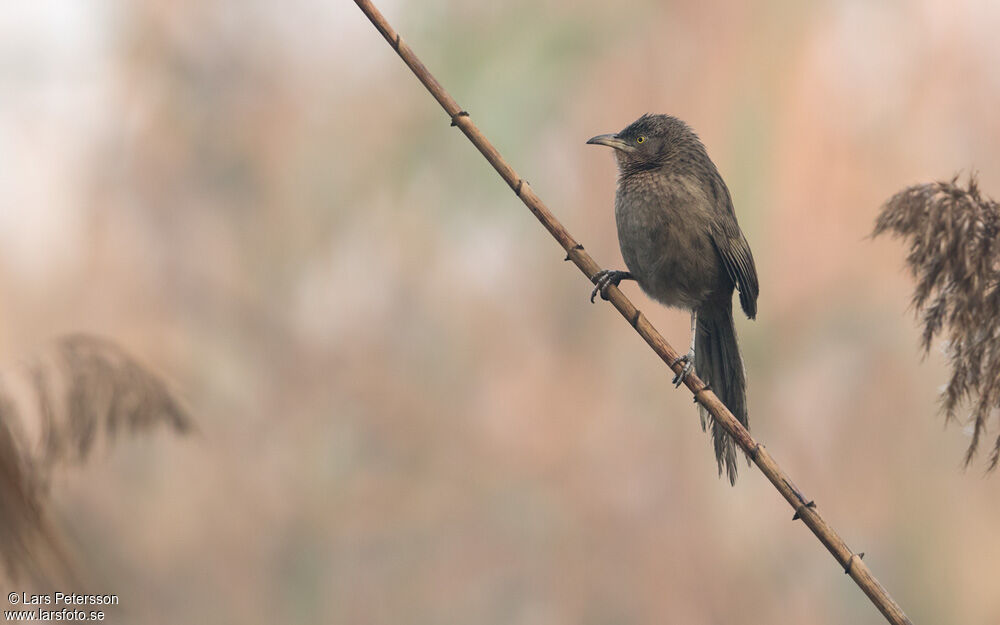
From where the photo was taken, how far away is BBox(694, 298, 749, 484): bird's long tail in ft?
7.56

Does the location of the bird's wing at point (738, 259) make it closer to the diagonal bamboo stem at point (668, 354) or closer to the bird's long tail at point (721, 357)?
the bird's long tail at point (721, 357)

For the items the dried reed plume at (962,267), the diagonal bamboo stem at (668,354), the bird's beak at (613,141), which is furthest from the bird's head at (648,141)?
the dried reed plume at (962,267)

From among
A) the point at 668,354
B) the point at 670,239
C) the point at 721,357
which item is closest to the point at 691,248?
the point at 670,239

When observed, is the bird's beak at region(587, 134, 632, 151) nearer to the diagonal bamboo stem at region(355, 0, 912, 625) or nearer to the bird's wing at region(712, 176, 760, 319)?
Result: the bird's wing at region(712, 176, 760, 319)

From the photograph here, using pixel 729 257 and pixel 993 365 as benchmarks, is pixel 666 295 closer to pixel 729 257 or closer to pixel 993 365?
pixel 729 257

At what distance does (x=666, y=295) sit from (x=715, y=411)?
111cm

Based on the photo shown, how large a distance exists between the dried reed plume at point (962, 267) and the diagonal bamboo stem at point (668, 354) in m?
0.24

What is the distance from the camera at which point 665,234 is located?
2439 mm

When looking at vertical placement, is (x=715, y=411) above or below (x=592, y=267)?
below

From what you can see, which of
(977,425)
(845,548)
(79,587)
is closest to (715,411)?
(845,548)

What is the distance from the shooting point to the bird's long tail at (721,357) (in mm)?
2305

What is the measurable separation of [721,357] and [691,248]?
31 centimetres

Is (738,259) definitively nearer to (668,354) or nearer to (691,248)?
(691,248)

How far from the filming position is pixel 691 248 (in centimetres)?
246
